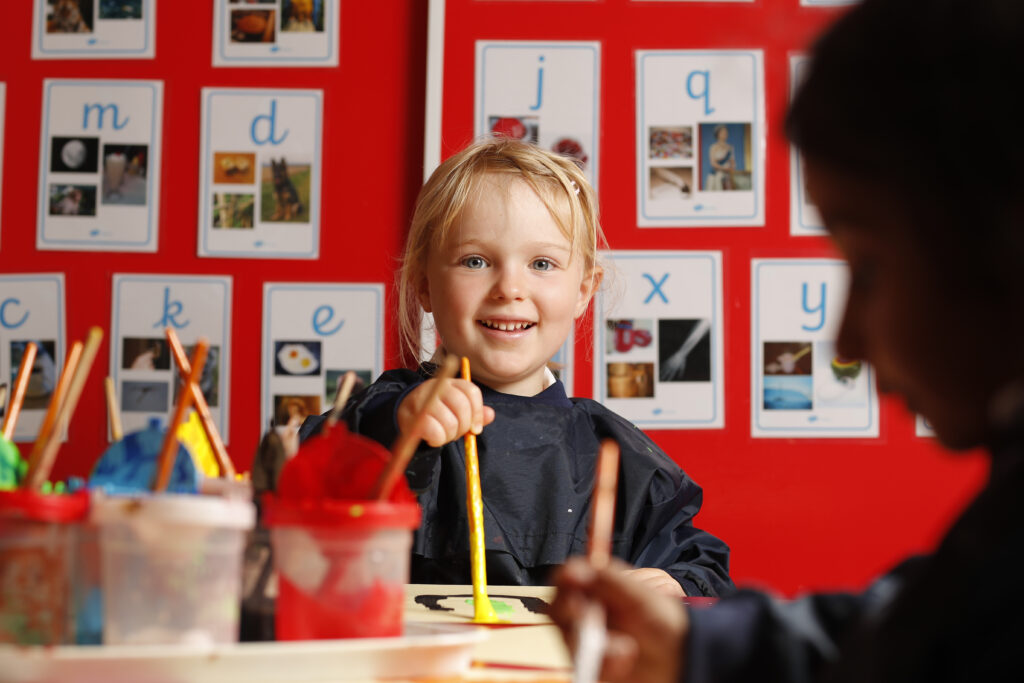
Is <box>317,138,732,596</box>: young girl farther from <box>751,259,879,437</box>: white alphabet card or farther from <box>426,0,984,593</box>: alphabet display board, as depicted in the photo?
<box>751,259,879,437</box>: white alphabet card

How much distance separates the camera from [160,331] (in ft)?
6.01

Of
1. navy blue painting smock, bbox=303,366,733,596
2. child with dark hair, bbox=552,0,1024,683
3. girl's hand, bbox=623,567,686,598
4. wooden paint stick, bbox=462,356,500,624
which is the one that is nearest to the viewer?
child with dark hair, bbox=552,0,1024,683

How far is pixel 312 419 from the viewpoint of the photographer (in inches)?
49.1

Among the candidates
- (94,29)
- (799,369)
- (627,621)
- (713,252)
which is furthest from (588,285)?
(627,621)

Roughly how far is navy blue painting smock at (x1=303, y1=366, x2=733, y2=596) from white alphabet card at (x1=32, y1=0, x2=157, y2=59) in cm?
93

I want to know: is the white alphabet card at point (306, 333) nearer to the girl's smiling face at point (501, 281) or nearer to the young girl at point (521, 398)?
the young girl at point (521, 398)

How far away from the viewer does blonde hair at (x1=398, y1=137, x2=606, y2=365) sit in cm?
142

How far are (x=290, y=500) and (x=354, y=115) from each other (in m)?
1.40

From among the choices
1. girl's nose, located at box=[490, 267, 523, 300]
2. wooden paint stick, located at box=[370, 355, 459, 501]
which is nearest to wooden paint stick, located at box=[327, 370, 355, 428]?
wooden paint stick, located at box=[370, 355, 459, 501]

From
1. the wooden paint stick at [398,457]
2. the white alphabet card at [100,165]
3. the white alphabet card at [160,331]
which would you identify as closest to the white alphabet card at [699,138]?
the white alphabet card at [160,331]

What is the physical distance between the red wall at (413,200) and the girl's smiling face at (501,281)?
412mm

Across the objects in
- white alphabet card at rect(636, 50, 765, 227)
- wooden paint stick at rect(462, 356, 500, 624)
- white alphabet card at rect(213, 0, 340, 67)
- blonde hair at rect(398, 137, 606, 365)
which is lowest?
wooden paint stick at rect(462, 356, 500, 624)

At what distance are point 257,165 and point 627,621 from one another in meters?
1.58

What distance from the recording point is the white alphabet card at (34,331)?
6.07 feet
